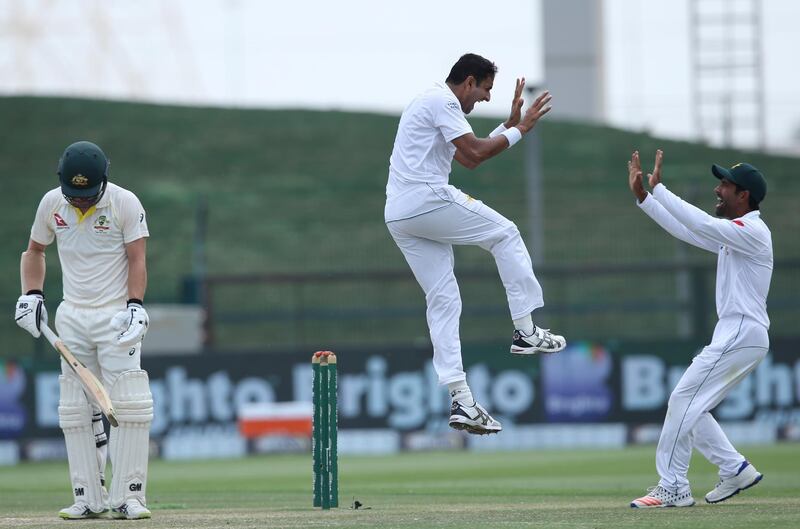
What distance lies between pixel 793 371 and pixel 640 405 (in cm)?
240

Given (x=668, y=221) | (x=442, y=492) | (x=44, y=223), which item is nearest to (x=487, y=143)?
(x=668, y=221)

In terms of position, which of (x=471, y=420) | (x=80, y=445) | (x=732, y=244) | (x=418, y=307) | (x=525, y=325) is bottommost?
(x=80, y=445)

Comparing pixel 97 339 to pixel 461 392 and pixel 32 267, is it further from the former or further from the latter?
pixel 461 392

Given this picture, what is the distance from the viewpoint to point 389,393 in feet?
67.2

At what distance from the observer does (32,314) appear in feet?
28.9

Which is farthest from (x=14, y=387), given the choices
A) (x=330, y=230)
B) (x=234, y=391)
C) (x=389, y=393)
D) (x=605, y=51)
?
(x=605, y=51)

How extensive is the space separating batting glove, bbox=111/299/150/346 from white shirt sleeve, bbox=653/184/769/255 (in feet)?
11.4

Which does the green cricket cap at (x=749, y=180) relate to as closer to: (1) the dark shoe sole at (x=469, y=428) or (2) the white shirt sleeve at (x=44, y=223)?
(1) the dark shoe sole at (x=469, y=428)

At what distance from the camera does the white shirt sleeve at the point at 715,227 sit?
902 cm

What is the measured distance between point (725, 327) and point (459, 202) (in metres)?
2.07

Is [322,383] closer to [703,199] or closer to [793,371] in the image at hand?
[793,371]

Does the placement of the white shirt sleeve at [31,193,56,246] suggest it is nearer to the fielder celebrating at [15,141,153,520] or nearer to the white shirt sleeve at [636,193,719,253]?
the fielder celebrating at [15,141,153,520]

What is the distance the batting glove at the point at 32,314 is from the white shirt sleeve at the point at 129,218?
0.71m

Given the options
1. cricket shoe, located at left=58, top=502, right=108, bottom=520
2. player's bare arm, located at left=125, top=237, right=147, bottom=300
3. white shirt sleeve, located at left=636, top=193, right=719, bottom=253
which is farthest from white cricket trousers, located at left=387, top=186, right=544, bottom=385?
cricket shoe, located at left=58, top=502, right=108, bottom=520
